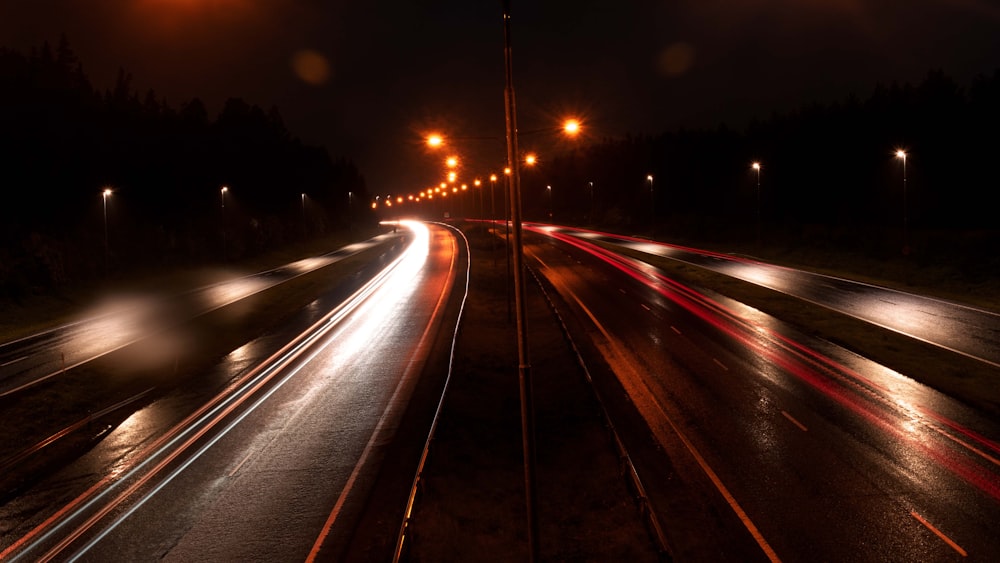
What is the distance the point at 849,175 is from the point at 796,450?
7262 centimetres

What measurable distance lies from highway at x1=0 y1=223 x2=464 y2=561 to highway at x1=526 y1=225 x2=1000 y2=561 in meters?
7.53

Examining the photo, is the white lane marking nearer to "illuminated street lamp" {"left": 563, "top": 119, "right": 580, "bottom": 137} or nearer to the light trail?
the light trail

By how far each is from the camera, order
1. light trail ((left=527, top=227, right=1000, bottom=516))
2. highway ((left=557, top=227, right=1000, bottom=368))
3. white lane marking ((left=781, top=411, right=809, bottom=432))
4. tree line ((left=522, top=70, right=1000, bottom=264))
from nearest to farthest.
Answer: light trail ((left=527, top=227, right=1000, bottom=516)) < white lane marking ((left=781, top=411, right=809, bottom=432)) < highway ((left=557, top=227, right=1000, bottom=368)) < tree line ((left=522, top=70, right=1000, bottom=264))

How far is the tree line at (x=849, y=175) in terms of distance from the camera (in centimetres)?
6141

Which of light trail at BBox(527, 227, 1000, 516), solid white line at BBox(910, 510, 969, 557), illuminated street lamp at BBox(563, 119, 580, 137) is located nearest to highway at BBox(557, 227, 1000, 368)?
light trail at BBox(527, 227, 1000, 516)

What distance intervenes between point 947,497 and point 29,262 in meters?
54.8

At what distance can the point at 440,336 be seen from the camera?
30578 millimetres

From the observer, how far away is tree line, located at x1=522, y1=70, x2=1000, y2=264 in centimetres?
6141

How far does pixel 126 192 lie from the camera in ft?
211

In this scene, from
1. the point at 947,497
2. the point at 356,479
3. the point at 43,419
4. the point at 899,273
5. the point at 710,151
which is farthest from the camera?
the point at 710,151

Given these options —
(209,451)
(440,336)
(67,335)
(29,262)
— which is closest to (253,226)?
(29,262)

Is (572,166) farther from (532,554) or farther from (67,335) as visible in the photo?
(532,554)

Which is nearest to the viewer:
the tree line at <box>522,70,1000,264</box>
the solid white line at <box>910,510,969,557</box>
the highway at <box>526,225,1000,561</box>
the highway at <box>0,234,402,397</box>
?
the solid white line at <box>910,510,969,557</box>

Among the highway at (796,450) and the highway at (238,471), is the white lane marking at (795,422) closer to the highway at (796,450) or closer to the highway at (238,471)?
the highway at (796,450)
